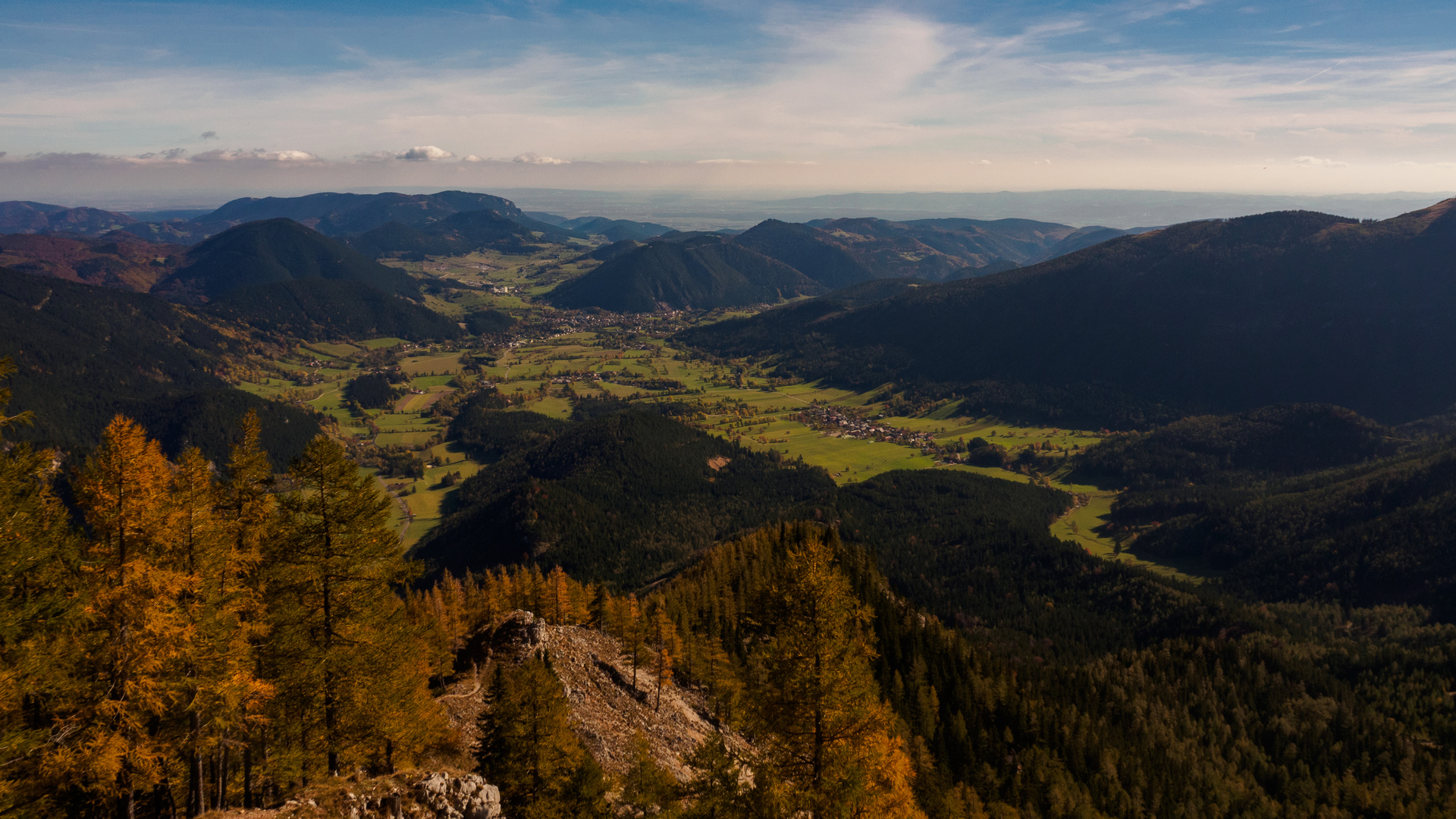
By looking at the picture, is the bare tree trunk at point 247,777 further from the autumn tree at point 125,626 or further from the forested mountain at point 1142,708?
the forested mountain at point 1142,708

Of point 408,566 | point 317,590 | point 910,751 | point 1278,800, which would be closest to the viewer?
point 317,590

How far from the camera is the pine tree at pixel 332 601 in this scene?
101 feet

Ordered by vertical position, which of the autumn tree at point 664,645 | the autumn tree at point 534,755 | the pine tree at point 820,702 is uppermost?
the pine tree at point 820,702

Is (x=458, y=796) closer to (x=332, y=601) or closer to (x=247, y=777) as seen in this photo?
(x=247, y=777)

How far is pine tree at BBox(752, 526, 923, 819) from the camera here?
26641 mm

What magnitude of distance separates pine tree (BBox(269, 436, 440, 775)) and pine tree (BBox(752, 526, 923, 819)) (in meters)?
19.0

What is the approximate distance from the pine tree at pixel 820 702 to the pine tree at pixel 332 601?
19.0 meters

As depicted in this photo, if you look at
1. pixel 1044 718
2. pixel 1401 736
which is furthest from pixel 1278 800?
pixel 1044 718

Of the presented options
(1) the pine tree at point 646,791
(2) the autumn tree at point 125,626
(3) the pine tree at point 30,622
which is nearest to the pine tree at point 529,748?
(1) the pine tree at point 646,791

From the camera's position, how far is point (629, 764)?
54312 millimetres

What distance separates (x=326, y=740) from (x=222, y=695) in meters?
7.60

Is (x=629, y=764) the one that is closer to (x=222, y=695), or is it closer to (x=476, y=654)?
(x=476, y=654)

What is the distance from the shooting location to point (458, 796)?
3231 cm

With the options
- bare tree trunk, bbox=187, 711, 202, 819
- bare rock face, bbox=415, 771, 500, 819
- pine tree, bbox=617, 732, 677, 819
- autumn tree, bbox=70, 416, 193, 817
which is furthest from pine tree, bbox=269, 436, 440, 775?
pine tree, bbox=617, 732, 677, 819
